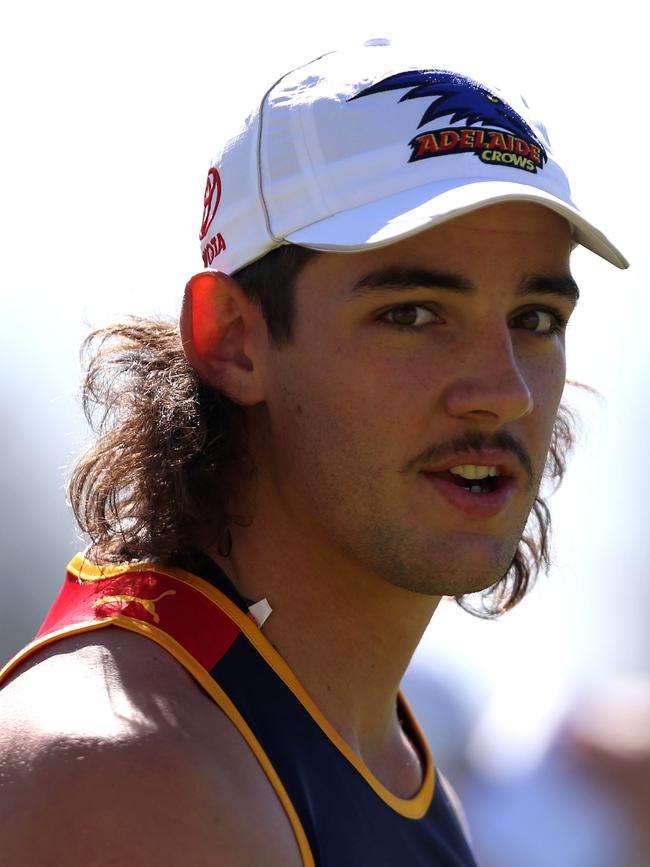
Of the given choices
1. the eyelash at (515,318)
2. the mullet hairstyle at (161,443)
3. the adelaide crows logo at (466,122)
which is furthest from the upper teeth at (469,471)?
the adelaide crows logo at (466,122)

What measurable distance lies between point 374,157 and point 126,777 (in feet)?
3.92

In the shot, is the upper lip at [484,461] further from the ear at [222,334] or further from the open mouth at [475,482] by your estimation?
the ear at [222,334]

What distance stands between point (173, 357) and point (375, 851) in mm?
1146

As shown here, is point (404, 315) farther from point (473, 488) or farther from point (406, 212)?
point (473, 488)

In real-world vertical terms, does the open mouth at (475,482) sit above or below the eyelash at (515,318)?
below

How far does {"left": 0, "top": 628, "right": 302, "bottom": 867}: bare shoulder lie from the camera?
5.29ft

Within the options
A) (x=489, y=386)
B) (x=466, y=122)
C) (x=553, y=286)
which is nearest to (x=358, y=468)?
(x=489, y=386)

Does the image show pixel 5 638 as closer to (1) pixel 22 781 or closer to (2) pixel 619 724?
(2) pixel 619 724

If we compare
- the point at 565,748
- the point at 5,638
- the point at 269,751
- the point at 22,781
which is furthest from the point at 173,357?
the point at 5,638

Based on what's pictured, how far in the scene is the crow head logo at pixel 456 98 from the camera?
226 centimetres

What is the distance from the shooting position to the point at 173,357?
265 centimetres

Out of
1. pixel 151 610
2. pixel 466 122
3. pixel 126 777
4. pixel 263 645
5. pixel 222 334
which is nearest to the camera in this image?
pixel 126 777

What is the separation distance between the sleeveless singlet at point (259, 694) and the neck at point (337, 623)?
76 mm

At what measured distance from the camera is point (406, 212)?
2.14 metres
